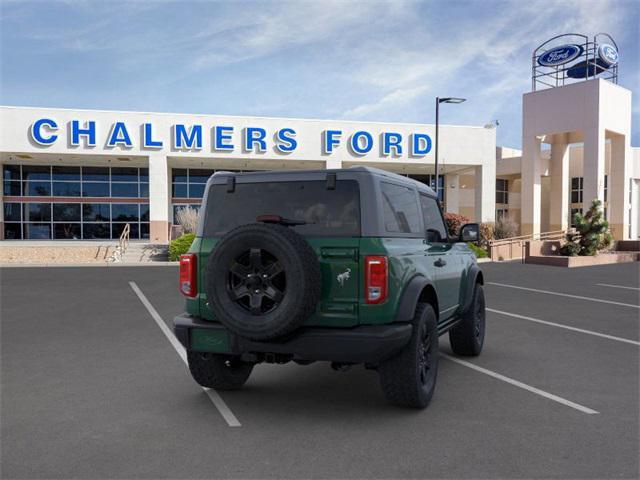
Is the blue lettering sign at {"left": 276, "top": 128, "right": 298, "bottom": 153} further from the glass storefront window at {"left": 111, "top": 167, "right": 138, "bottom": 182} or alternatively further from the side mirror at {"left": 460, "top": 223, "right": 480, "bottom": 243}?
the side mirror at {"left": 460, "top": 223, "right": 480, "bottom": 243}

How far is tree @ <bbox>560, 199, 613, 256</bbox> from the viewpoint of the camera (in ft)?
80.3

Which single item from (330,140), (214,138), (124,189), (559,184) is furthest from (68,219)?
(559,184)

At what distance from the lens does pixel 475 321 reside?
703 cm

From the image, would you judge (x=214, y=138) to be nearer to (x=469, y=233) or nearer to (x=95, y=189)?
(x=95, y=189)

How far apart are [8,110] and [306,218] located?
3013 cm

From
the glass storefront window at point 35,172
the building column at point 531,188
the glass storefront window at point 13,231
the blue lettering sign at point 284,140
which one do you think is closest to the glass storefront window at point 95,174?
the glass storefront window at point 35,172

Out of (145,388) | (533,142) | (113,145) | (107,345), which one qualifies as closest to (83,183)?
A: (113,145)

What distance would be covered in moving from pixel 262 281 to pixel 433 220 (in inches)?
103

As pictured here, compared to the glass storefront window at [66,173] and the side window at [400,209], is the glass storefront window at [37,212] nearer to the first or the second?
the glass storefront window at [66,173]

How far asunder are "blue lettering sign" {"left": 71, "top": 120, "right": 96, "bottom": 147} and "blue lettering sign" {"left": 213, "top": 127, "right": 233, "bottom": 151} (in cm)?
628

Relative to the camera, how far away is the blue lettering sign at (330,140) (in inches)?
1293

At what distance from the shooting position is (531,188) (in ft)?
111

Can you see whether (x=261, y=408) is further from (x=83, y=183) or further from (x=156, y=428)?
(x=83, y=183)

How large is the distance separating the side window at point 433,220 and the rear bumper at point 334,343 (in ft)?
4.99
